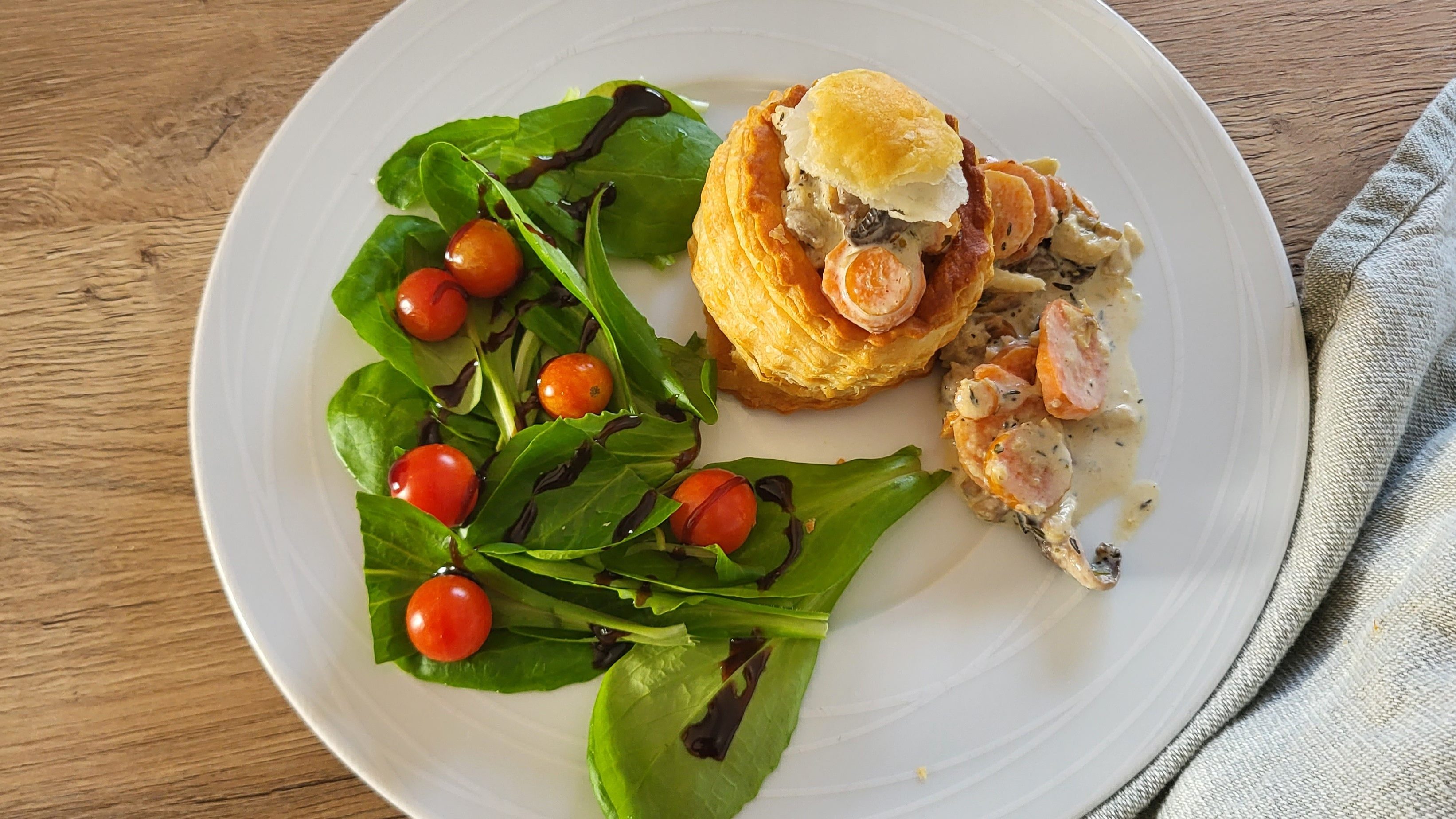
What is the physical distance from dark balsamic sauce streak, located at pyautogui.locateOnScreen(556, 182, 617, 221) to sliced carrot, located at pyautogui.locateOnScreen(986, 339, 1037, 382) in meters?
1.36

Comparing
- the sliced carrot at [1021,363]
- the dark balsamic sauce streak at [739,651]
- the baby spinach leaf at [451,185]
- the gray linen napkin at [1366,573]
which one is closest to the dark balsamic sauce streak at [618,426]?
the dark balsamic sauce streak at [739,651]

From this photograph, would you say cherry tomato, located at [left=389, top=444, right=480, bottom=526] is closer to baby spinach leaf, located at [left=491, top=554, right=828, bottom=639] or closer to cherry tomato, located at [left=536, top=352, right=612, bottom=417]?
baby spinach leaf, located at [left=491, top=554, right=828, bottom=639]

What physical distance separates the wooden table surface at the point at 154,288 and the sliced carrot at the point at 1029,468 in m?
1.38

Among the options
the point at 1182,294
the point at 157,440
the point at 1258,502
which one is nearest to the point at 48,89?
the point at 157,440

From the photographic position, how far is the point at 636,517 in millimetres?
2699

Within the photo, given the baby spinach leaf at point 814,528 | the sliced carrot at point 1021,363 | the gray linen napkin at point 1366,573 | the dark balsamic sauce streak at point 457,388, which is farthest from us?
the sliced carrot at point 1021,363

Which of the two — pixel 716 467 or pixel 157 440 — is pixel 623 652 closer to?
pixel 716 467

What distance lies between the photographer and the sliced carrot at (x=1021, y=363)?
299 centimetres

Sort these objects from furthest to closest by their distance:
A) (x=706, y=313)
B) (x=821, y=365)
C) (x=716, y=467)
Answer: (x=706, y=313) → (x=716, y=467) → (x=821, y=365)

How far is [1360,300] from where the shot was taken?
118 inches

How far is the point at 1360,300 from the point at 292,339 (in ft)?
11.2

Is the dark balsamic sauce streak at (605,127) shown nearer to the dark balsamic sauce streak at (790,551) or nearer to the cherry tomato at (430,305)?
the cherry tomato at (430,305)

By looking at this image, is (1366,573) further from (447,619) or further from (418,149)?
(418,149)

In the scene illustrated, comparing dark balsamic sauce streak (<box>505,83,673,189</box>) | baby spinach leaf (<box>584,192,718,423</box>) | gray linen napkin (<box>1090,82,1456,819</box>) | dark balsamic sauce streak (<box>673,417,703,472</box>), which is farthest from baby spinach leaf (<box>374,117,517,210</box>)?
gray linen napkin (<box>1090,82,1456,819</box>)
